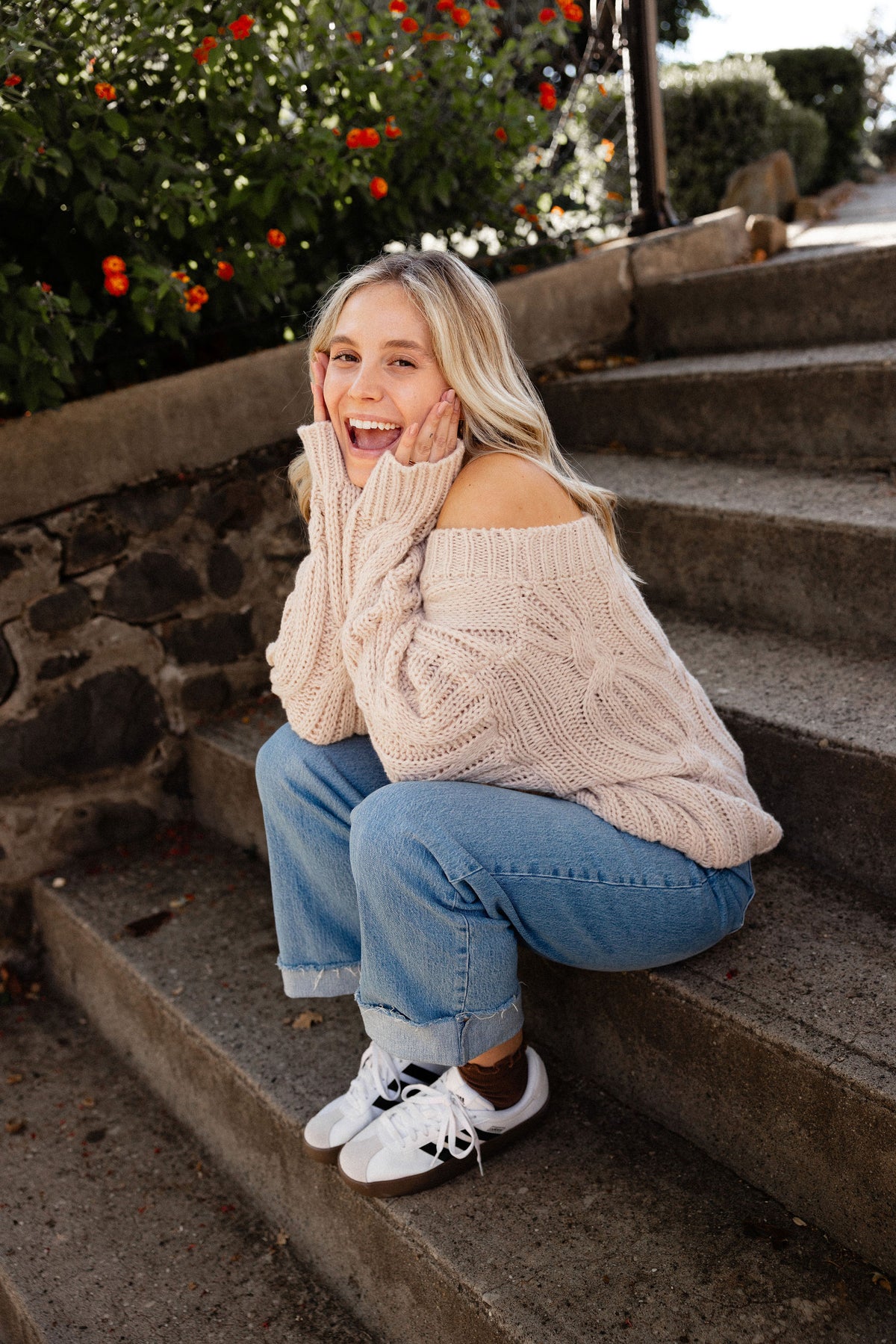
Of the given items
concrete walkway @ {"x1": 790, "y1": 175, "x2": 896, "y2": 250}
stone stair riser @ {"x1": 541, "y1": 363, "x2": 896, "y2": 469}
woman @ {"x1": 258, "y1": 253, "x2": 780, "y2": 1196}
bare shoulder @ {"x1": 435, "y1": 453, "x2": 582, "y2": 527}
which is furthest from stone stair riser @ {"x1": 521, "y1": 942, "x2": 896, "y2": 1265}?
concrete walkway @ {"x1": 790, "y1": 175, "x2": 896, "y2": 250}

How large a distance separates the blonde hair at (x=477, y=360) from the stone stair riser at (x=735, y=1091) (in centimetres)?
72

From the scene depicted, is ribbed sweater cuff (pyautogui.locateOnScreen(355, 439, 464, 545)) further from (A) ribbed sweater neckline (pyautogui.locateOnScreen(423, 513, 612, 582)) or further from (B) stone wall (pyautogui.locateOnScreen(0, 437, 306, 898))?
(B) stone wall (pyautogui.locateOnScreen(0, 437, 306, 898))

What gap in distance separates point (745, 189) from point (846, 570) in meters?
4.37

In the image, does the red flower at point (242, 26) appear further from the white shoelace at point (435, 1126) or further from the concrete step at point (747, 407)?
the white shoelace at point (435, 1126)

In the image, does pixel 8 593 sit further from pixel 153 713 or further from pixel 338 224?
pixel 338 224

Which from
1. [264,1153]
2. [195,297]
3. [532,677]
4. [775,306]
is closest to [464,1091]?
[264,1153]

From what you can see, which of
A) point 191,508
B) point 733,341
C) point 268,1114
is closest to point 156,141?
point 191,508

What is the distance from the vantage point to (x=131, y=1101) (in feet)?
7.62

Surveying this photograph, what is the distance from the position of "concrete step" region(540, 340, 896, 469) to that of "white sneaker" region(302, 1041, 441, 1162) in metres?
1.74

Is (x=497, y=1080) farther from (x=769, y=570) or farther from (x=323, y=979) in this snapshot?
(x=769, y=570)

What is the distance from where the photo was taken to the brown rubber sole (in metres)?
1.62

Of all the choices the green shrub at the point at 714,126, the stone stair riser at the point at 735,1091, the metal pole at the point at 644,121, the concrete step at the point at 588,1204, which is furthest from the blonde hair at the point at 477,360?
the green shrub at the point at 714,126

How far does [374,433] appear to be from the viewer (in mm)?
1847

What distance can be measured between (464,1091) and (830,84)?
1006 cm
